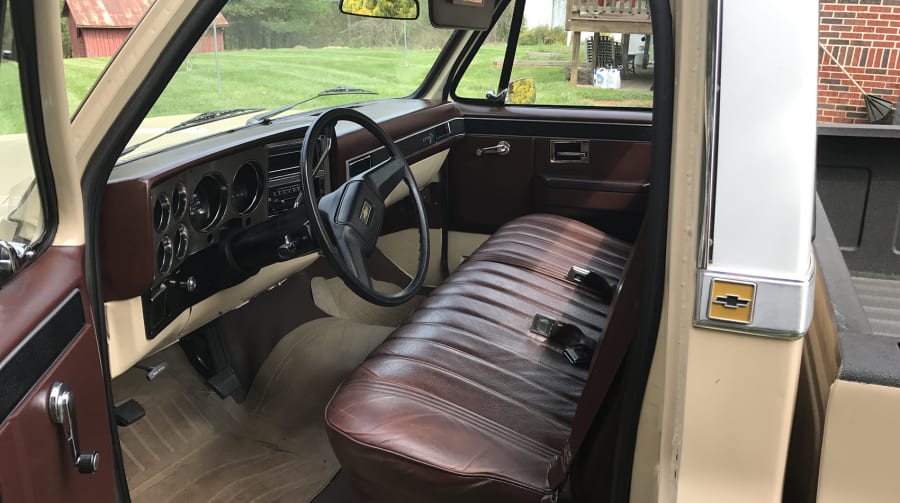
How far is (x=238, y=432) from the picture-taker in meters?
2.31

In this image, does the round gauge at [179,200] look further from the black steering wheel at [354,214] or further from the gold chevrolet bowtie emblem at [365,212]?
the gold chevrolet bowtie emblem at [365,212]

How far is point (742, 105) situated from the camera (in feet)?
2.71

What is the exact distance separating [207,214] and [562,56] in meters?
2.02

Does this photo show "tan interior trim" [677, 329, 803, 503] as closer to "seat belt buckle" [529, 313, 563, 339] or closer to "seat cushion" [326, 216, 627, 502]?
"seat cushion" [326, 216, 627, 502]

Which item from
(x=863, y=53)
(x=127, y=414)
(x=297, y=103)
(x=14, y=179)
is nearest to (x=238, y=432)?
(x=127, y=414)

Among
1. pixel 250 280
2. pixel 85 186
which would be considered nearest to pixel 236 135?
pixel 250 280

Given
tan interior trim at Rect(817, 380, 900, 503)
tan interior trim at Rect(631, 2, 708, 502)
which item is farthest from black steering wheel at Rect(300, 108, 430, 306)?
tan interior trim at Rect(817, 380, 900, 503)

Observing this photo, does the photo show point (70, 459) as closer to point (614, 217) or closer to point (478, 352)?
point (478, 352)

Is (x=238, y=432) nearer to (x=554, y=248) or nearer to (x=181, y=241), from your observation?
(x=181, y=241)

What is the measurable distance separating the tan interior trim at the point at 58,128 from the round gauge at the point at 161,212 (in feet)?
0.90

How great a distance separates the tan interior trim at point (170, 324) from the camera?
1510 mm

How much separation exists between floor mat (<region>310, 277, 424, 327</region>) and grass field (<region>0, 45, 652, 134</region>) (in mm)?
670

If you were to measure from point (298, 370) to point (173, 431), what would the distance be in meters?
0.47

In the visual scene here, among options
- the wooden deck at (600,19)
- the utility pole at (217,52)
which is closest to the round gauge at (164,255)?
the utility pole at (217,52)
